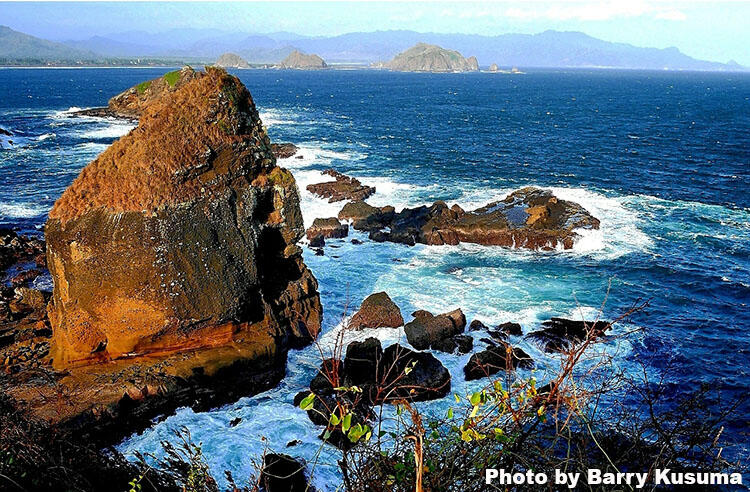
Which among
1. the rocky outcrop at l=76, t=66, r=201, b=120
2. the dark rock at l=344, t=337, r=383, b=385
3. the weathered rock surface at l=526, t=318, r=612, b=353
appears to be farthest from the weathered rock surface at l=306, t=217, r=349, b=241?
the rocky outcrop at l=76, t=66, r=201, b=120

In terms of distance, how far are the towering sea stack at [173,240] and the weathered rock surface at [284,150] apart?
33.5 m

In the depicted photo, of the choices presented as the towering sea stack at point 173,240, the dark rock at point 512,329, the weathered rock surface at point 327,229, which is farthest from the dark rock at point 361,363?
the weathered rock surface at point 327,229

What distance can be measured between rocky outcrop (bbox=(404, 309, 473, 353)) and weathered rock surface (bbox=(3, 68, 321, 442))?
480cm

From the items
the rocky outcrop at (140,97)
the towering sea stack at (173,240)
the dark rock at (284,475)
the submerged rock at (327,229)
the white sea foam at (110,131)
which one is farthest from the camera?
the rocky outcrop at (140,97)

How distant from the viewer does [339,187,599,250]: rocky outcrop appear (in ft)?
94.1

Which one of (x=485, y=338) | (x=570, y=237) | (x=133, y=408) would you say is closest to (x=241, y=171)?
(x=133, y=408)

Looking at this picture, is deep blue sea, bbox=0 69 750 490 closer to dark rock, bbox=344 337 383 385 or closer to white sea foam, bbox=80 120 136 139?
white sea foam, bbox=80 120 136 139

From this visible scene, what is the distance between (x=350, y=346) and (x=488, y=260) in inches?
490

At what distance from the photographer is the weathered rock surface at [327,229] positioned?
97.4 feet

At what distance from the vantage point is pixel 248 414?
47.5ft

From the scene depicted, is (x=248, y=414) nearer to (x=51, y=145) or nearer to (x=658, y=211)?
(x=658, y=211)

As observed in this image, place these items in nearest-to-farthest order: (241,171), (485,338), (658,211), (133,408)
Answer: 1. (133,408)
2. (241,171)
3. (485,338)
4. (658,211)

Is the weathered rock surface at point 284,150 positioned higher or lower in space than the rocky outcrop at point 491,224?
higher

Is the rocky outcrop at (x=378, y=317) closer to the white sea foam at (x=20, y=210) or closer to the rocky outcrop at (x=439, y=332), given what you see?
the rocky outcrop at (x=439, y=332)
